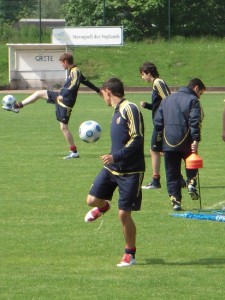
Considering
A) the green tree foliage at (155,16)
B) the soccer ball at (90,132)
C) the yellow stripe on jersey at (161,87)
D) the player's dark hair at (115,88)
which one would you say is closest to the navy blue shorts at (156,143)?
the yellow stripe on jersey at (161,87)

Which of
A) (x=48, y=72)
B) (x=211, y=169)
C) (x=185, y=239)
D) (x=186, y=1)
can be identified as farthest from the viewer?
(x=186, y=1)

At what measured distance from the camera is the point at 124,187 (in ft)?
31.8

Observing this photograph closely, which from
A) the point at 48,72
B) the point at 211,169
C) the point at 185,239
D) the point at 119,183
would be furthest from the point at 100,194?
the point at 48,72

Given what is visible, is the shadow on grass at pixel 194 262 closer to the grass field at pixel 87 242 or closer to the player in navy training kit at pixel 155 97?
the grass field at pixel 87 242

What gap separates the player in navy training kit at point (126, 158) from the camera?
9617 mm

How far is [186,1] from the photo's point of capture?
205 feet

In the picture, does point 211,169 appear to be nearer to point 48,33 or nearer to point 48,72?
Result: point 48,72

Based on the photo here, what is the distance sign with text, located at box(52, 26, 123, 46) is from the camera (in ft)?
168

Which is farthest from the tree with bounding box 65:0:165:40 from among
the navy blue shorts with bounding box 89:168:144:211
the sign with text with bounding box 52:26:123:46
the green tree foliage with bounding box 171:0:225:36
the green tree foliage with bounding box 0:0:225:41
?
the navy blue shorts with bounding box 89:168:144:211

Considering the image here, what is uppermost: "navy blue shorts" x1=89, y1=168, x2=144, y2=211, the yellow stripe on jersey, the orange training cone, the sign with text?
the yellow stripe on jersey

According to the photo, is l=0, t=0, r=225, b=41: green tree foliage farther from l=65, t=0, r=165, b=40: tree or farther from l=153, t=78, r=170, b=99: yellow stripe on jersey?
l=153, t=78, r=170, b=99: yellow stripe on jersey

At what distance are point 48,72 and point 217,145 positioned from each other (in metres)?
27.8

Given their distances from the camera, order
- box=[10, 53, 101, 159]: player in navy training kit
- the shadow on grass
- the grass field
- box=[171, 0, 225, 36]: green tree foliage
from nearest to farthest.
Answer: the grass field → the shadow on grass → box=[10, 53, 101, 159]: player in navy training kit → box=[171, 0, 225, 36]: green tree foliage

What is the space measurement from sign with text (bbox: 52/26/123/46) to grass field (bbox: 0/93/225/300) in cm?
3271
